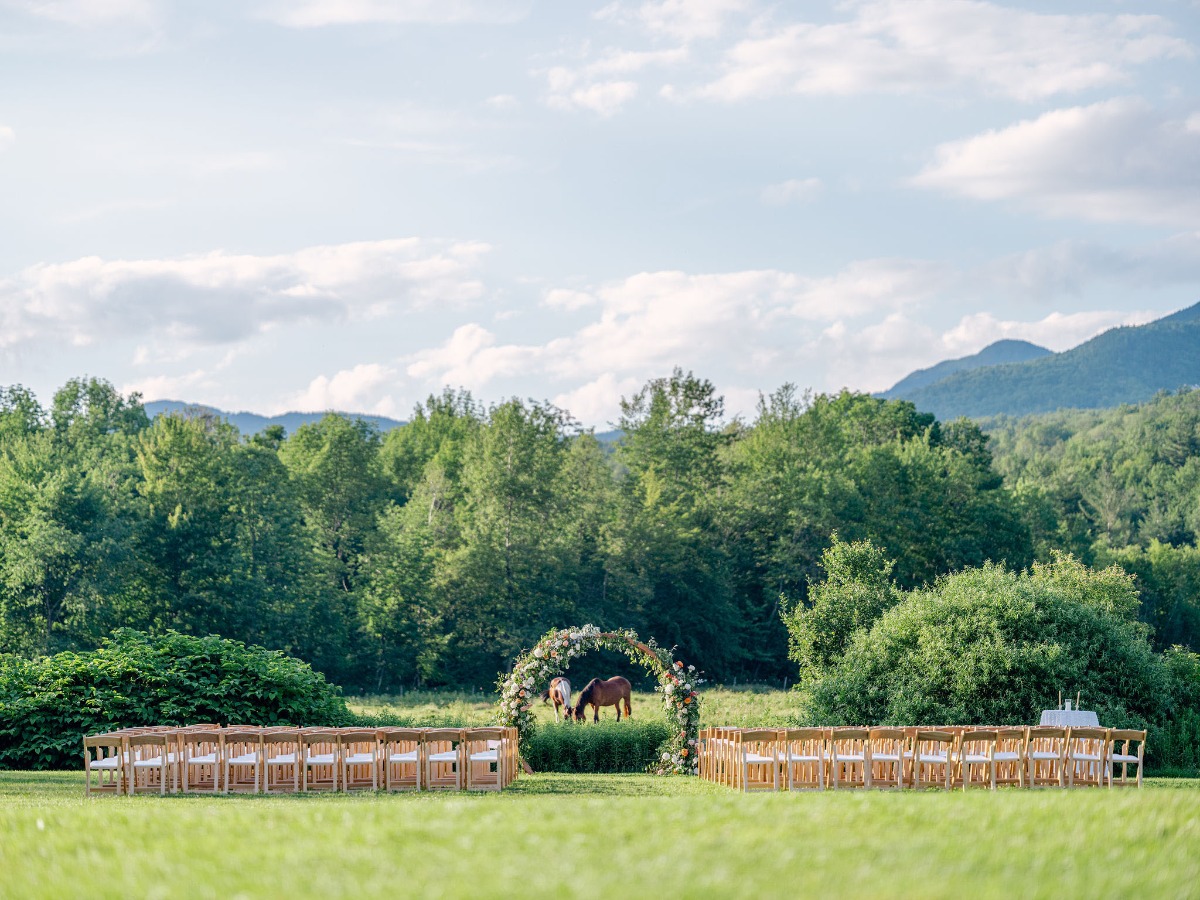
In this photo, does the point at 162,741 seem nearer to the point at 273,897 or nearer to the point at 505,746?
the point at 505,746

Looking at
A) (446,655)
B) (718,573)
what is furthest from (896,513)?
(446,655)

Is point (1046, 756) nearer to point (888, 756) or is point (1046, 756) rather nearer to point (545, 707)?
point (888, 756)

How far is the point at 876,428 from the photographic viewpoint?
7700cm

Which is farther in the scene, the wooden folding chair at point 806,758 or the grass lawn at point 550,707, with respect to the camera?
the grass lawn at point 550,707

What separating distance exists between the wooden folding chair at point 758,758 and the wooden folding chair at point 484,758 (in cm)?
315

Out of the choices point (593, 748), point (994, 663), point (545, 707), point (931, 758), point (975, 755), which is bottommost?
point (545, 707)

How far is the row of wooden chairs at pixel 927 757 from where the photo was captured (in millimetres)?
15250

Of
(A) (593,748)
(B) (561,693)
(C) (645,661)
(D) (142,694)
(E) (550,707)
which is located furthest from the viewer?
(E) (550,707)

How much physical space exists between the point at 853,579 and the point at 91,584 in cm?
2525

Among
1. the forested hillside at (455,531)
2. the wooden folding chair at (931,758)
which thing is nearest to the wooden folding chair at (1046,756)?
the wooden folding chair at (931,758)

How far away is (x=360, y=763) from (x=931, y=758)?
7394 millimetres

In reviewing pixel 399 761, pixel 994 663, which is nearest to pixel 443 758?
pixel 399 761

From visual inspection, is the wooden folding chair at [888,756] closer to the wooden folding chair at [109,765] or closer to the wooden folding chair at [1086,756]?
the wooden folding chair at [1086,756]

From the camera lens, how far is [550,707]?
4184 cm
